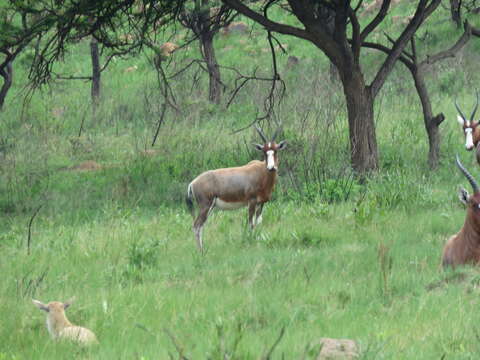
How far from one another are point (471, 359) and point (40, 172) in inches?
560

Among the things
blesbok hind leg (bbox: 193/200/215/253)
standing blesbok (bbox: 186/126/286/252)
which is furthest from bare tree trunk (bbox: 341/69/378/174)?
blesbok hind leg (bbox: 193/200/215/253)

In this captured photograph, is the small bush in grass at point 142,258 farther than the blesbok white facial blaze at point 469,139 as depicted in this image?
No

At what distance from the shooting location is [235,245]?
31.8 feet

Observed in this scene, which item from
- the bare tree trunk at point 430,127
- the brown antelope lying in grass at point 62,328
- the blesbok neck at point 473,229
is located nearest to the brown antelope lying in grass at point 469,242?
the blesbok neck at point 473,229

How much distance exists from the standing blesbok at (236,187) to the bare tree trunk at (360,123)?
9.82 ft

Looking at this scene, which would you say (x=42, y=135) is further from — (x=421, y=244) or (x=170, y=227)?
(x=421, y=244)

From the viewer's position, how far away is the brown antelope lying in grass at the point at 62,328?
5.63m

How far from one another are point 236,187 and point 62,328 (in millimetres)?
5709

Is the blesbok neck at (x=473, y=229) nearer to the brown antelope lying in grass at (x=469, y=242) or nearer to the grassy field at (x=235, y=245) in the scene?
the brown antelope lying in grass at (x=469, y=242)

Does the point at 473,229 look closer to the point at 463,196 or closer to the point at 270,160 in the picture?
the point at 463,196

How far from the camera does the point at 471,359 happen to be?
16.1 ft

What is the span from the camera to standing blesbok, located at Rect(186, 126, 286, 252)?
11.3 meters

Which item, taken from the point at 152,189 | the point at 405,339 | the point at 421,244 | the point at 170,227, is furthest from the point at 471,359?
the point at 152,189

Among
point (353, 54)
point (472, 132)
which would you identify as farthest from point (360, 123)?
point (472, 132)
